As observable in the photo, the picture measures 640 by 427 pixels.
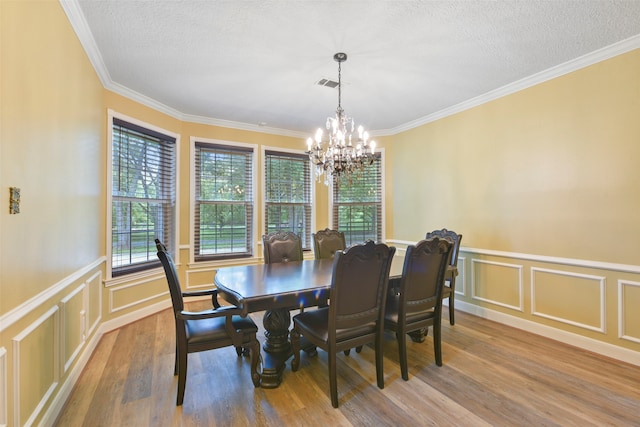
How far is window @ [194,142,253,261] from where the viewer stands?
443 centimetres

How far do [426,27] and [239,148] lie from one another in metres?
3.21

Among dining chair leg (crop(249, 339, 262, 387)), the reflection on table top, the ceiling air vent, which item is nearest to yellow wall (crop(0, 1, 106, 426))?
the reflection on table top

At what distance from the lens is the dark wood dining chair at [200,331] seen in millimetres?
2004

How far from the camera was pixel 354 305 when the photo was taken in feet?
6.81

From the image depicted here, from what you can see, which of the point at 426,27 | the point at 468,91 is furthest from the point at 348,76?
the point at 468,91

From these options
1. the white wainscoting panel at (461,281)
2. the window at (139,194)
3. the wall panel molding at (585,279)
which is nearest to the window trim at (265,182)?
the window at (139,194)

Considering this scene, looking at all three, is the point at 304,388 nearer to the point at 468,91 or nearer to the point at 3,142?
the point at 3,142

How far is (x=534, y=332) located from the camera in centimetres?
322

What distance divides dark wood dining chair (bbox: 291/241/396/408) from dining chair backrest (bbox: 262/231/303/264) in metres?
1.28

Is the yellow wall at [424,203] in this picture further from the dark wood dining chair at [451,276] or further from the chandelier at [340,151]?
the chandelier at [340,151]

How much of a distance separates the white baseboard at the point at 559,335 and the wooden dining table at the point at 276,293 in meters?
1.62

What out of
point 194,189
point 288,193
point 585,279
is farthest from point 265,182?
point 585,279

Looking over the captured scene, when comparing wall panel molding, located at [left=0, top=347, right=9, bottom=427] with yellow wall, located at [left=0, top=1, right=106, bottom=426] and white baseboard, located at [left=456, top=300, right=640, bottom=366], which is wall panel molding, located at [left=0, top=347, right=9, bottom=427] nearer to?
yellow wall, located at [left=0, top=1, right=106, bottom=426]

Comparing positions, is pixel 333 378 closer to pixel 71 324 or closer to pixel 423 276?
pixel 423 276
